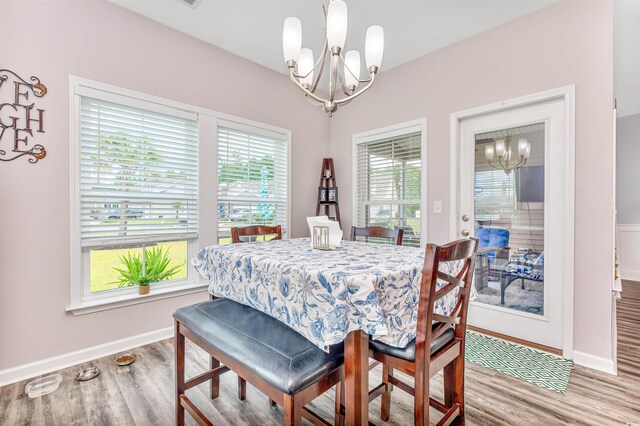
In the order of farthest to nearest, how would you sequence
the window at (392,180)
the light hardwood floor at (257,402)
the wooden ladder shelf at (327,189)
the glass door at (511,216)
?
the wooden ladder shelf at (327,189), the window at (392,180), the glass door at (511,216), the light hardwood floor at (257,402)

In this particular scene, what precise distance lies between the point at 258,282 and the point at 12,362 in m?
1.93

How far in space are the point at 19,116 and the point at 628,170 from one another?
24.2 ft

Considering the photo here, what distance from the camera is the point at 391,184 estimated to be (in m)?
3.39

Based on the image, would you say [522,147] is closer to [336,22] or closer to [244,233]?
[336,22]

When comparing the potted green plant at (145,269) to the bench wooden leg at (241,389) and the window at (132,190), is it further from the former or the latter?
the bench wooden leg at (241,389)

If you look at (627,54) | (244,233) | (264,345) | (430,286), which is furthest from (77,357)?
(627,54)

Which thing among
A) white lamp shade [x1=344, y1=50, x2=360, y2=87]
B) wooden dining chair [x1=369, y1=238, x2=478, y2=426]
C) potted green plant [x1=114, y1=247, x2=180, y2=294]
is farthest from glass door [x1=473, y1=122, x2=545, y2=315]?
potted green plant [x1=114, y1=247, x2=180, y2=294]

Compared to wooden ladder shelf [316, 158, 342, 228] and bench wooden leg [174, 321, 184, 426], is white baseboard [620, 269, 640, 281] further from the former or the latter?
bench wooden leg [174, 321, 184, 426]

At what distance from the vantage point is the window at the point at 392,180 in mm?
3145

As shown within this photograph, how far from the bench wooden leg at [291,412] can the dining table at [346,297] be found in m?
0.20

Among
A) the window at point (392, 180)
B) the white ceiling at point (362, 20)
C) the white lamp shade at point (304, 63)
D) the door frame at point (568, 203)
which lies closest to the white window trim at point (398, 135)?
the window at point (392, 180)

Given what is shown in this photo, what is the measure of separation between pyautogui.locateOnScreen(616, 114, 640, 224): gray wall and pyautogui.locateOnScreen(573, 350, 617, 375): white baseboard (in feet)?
12.9

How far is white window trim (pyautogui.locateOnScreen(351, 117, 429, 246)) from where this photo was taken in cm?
301

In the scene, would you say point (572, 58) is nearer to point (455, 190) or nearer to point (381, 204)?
point (455, 190)
